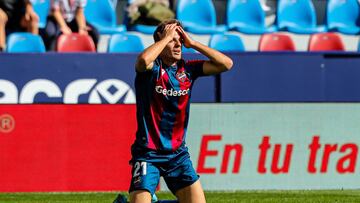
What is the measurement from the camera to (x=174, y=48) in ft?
21.5

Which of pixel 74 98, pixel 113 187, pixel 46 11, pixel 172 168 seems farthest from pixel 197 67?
pixel 46 11

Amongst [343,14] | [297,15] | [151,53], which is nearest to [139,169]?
[151,53]

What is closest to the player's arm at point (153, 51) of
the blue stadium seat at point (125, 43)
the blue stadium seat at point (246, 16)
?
the blue stadium seat at point (125, 43)

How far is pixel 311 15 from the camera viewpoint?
57.4ft

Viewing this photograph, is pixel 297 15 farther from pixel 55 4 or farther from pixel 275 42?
pixel 55 4

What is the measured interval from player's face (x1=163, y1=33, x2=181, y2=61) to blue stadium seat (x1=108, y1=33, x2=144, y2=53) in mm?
8536

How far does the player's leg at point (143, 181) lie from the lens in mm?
6438

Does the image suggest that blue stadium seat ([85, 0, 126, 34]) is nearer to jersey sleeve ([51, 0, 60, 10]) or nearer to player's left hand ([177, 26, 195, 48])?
jersey sleeve ([51, 0, 60, 10])

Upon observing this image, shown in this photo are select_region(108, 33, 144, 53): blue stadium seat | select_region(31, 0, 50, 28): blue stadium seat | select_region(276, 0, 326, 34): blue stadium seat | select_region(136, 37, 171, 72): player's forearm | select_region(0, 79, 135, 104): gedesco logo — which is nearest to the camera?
select_region(136, 37, 171, 72): player's forearm

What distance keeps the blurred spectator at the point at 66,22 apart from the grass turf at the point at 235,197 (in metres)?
3.95

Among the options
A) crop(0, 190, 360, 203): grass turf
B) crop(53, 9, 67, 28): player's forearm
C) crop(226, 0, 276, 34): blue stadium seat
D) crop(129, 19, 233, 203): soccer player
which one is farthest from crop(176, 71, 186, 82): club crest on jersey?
crop(226, 0, 276, 34): blue stadium seat

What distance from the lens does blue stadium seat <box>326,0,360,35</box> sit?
57.9 ft

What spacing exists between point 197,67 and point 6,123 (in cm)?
568

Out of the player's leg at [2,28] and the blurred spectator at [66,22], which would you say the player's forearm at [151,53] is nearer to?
the player's leg at [2,28]
